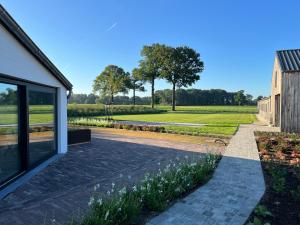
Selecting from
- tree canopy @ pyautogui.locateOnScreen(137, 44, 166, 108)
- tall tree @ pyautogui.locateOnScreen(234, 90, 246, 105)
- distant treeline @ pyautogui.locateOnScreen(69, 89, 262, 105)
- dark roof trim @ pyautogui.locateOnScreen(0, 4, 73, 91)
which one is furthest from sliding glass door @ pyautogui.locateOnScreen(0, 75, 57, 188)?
tall tree @ pyautogui.locateOnScreen(234, 90, 246, 105)

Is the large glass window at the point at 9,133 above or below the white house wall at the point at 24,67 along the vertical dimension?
below

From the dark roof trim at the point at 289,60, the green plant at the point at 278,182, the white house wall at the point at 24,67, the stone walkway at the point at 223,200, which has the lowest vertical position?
the stone walkway at the point at 223,200

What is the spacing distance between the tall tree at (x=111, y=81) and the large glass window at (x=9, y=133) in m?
45.9

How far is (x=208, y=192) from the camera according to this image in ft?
19.1

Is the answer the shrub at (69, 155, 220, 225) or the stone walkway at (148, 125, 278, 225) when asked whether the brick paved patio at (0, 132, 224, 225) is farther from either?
the stone walkway at (148, 125, 278, 225)

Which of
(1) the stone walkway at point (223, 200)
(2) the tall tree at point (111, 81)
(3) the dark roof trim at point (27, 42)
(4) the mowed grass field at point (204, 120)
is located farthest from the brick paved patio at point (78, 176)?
(2) the tall tree at point (111, 81)

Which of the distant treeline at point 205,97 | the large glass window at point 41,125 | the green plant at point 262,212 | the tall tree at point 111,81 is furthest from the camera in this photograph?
the distant treeline at point 205,97

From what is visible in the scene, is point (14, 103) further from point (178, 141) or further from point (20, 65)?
point (178, 141)

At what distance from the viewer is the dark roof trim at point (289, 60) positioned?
17.4 meters

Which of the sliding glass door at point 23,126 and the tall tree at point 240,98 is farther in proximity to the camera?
the tall tree at point 240,98

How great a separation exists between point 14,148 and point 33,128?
1.15 meters

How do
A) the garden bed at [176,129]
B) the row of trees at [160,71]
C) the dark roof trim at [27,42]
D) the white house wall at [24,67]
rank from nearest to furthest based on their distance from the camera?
the dark roof trim at [27,42], the white house wall at [24,67], the garden bed at [176,129], the row of trees at [160,71]

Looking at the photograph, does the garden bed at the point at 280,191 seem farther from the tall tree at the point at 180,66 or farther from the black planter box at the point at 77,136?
the tall tree at the point at 180,66

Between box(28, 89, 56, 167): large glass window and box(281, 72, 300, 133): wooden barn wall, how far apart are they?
14.3 metres
